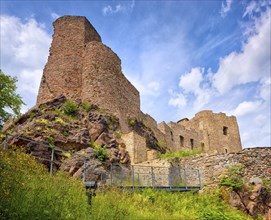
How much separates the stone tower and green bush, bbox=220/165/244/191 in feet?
31.5

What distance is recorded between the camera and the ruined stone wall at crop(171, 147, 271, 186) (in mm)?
15836

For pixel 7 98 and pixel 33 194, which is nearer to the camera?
pixel 33 194

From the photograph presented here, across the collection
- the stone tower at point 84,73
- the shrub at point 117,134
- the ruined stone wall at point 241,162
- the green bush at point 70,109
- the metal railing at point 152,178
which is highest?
the stone tower at point 84,73

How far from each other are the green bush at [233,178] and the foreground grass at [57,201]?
2.72m

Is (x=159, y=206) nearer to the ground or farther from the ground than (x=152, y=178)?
nearer to the ground

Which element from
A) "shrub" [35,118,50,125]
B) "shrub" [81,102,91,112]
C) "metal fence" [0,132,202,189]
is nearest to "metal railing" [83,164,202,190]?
"metal fence" [0,132,202,189]

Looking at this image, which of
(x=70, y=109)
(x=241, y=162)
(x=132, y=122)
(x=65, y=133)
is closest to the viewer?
(x=241, y=162)

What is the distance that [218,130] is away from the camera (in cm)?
3891

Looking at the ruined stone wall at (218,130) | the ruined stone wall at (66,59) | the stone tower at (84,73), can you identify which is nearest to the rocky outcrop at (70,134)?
the stone tower at (84,73)

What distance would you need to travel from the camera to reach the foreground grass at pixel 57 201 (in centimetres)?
664

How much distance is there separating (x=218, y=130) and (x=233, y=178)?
2431 centimetres

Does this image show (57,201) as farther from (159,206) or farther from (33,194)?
(159,206)

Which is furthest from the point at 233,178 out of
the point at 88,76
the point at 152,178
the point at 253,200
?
the point at 88,76

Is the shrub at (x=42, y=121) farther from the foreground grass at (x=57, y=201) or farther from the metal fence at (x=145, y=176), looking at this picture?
the foreground grass at (x=57, y=201)
